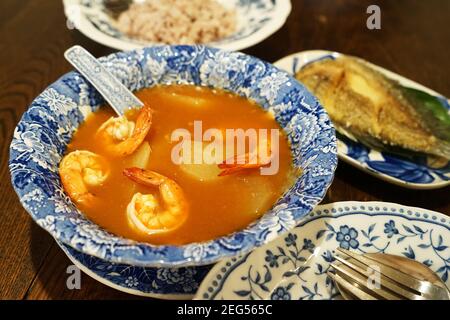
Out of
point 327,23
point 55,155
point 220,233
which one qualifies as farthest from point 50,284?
point 327,23

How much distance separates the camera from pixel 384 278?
1163 millimetres

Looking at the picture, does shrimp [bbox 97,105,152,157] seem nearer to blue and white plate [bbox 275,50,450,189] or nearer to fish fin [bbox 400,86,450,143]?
blue and white plate [bbox 275,50,450,189]

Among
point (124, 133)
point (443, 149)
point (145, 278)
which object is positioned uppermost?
point (124, 133)

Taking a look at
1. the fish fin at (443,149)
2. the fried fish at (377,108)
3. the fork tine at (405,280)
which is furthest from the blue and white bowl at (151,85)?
the fish fin at (443,149)

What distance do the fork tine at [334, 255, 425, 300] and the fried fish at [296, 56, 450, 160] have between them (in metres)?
0.64

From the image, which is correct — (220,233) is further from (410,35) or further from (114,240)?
(410,35)

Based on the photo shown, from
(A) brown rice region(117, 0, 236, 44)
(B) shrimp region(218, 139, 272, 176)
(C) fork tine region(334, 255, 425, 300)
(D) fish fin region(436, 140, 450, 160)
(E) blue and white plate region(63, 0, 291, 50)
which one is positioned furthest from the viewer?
(A) brown rice region(117, 0, 236, 44)

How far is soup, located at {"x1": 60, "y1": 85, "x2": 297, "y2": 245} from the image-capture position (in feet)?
3.88

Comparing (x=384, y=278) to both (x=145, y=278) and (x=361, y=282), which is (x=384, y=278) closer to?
(x=361, y=282)

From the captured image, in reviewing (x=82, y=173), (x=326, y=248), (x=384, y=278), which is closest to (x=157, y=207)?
(x=82, y=173)

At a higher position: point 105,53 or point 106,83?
point 106,83

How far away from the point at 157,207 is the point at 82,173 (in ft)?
0.78

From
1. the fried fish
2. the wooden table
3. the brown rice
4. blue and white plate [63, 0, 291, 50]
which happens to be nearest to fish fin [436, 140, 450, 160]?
the fried fish

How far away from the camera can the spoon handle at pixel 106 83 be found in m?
1.46
